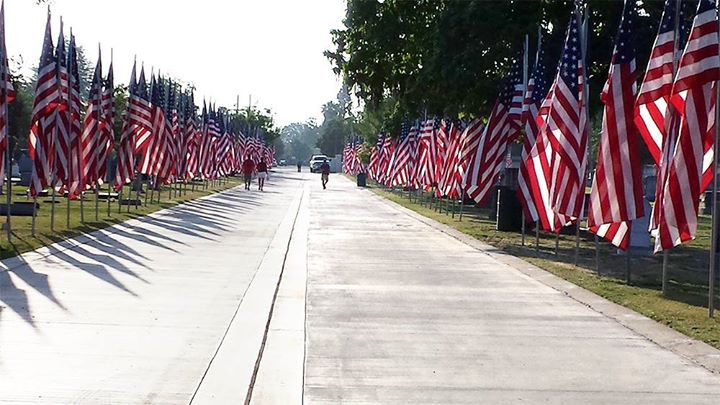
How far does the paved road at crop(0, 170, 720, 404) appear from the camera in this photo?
863 cm

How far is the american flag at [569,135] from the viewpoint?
18266 mm

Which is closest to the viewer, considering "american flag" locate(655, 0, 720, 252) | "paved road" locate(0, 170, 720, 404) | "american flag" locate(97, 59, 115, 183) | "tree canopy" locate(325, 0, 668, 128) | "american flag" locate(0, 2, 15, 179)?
"paved road" locate(0, 170, 720, 404)

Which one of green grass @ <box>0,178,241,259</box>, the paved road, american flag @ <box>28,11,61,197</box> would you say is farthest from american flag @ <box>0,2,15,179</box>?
american flag @ <box>28,11,61,197</box>

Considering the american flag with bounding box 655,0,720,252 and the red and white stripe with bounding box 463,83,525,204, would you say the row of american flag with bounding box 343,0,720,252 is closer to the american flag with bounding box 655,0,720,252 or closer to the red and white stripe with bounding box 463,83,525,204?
the american flag with bounding box 655,0,720,252

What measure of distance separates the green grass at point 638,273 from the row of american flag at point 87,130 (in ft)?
30.7

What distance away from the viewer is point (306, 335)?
11.2m

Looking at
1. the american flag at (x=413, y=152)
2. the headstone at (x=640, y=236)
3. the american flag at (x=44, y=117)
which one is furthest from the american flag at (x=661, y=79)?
the american flag at (x=413, y=152)

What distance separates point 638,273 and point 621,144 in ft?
11.5

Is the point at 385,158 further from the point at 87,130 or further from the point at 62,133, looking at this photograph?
the point at 62,133

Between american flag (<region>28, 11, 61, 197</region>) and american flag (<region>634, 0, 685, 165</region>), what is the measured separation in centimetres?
1178

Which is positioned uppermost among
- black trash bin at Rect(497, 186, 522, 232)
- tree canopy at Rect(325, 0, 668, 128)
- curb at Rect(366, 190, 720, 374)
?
tree canopy at Rect(325, 0, 668, 128)

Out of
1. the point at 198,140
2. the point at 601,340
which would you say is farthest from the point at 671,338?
the point at 198,140

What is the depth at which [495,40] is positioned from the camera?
26797mm

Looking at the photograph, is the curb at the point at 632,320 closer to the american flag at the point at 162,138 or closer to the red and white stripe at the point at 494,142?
the red and white stripe at the point at 494,142
